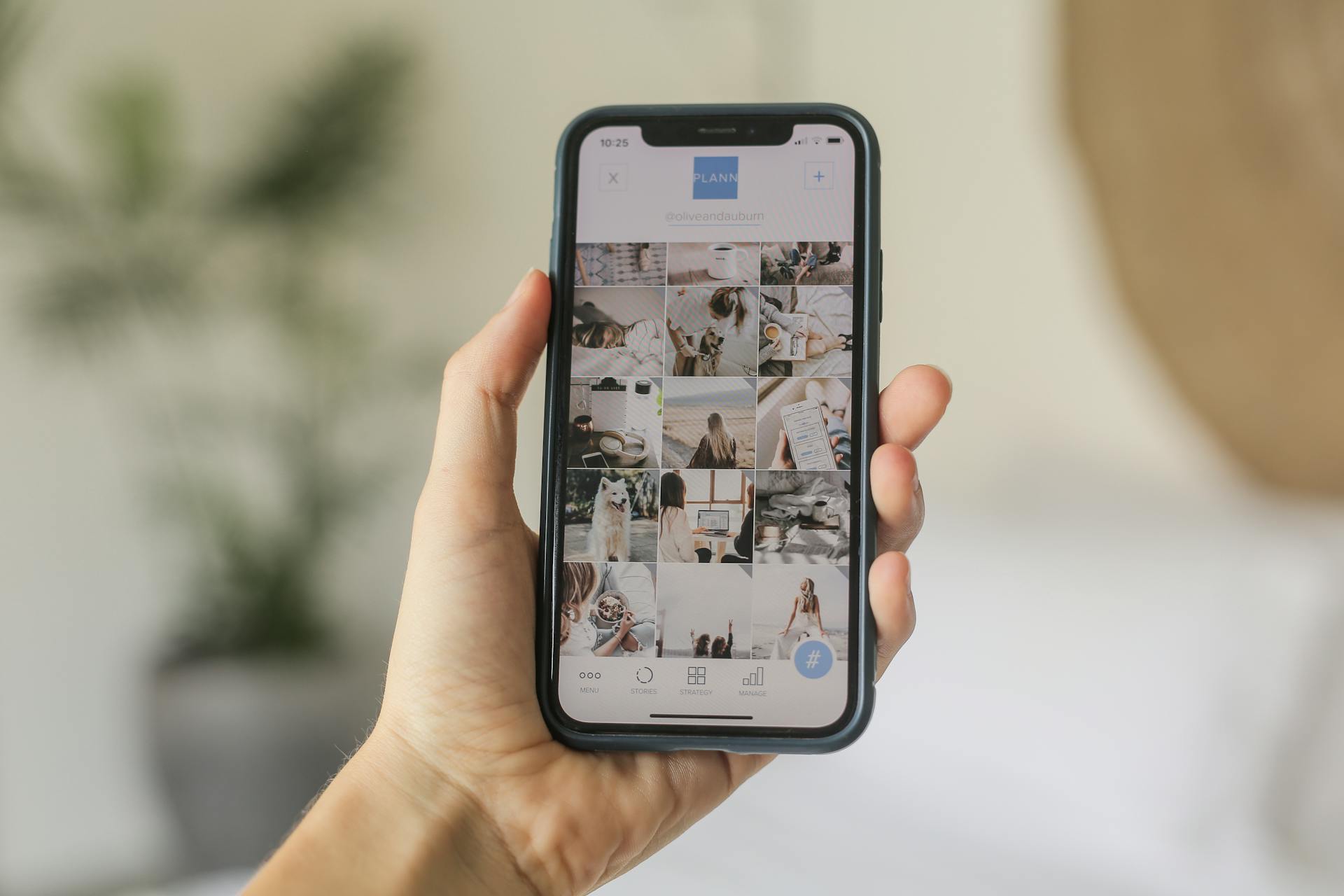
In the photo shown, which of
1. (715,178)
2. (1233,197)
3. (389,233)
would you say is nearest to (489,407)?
(715,178)

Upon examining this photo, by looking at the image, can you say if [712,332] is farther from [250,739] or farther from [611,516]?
[250,739]

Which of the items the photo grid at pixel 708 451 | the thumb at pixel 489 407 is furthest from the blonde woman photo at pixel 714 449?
the thumb at pixel 489 407

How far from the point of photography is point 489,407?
24.5 inches

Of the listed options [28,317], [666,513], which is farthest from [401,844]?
[28,317]

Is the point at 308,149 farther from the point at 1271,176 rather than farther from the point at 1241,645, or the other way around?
the point at 1241,645

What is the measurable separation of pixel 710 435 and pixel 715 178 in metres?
0.17

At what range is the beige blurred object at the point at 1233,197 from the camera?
3.12 ft

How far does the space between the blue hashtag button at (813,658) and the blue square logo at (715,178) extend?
0.29 metres

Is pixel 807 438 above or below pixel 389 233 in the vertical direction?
below

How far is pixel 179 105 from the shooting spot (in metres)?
1.22

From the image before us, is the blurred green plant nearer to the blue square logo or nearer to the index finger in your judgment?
the blue square logo

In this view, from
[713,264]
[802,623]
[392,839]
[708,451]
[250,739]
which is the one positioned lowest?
[250,739]

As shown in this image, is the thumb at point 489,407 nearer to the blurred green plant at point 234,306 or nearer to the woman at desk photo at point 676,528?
the woman at desk photo at point 676,528

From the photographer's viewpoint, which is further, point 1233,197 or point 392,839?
point 1233,197
